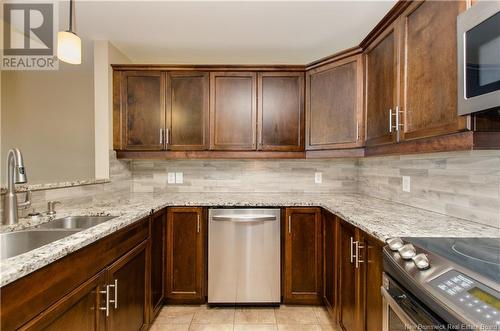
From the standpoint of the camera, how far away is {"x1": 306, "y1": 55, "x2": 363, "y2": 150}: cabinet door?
2.12 meters

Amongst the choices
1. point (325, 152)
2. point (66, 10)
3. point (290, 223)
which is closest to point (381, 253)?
point (290, 223)

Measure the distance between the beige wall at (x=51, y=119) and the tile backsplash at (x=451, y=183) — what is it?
312cm

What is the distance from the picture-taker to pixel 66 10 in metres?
1.97

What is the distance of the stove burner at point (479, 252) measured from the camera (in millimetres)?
907

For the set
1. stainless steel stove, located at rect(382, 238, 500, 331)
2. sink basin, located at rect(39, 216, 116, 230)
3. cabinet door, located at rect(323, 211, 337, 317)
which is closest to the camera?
stainless steel stove, located at rect(382, 238, 500, 331)

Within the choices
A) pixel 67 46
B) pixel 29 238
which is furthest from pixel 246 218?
pixel 67 46

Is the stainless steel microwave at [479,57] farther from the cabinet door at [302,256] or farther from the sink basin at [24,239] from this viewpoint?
the sink basin at [24,239]

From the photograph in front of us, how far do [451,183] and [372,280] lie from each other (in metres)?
0.82

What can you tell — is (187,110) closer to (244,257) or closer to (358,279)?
(244,257)

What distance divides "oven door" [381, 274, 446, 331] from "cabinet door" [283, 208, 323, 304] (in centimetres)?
108

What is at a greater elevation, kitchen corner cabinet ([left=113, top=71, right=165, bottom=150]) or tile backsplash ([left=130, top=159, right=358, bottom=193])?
kitchen corner cabinet ([left=113, top=71, right=165, bottom=150])

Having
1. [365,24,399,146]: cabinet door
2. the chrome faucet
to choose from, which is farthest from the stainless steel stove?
the chrome faucet

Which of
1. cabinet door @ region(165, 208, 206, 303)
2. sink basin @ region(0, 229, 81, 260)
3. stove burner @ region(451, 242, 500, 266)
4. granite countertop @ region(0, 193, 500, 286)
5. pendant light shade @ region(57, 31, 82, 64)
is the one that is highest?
pendant light shade @ region(57, 31, 82, 64)

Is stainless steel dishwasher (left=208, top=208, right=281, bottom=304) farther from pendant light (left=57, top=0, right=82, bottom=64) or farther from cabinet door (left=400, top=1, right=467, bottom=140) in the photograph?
pendant light (left=57, top=0, right=82, bottom=64)
